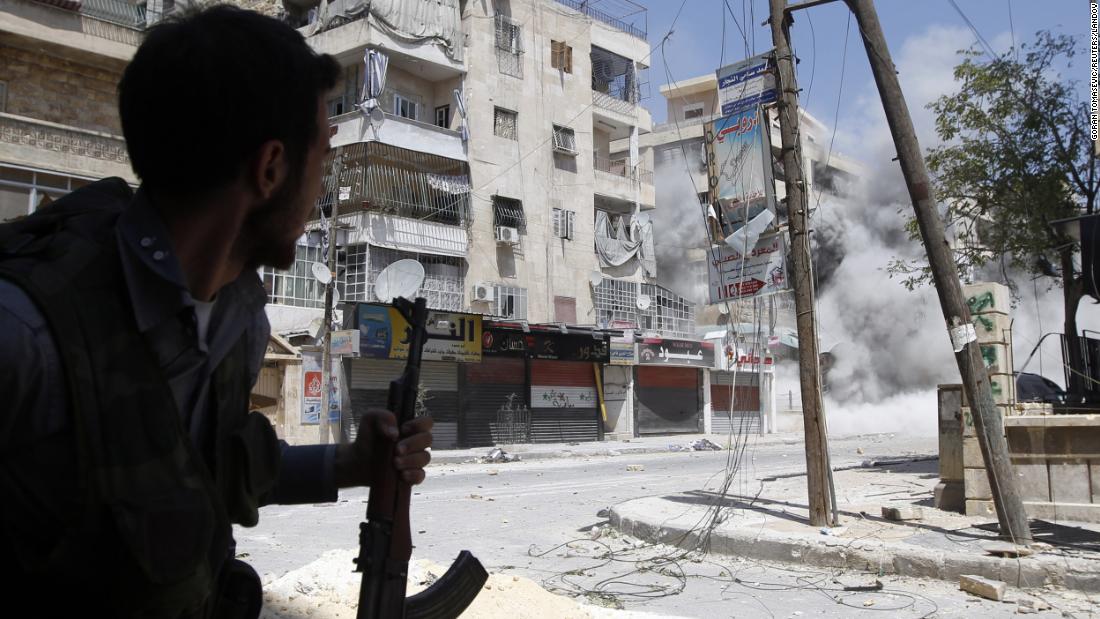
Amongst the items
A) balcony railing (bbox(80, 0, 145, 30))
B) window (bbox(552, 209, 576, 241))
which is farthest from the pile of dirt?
window (bbox(552, 209, 576, 241))

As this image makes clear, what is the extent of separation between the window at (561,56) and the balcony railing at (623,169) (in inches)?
155

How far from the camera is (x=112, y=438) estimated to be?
1064 mm

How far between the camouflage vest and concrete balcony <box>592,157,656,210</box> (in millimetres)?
31156

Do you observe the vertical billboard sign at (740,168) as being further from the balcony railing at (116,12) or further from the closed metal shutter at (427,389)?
the closed metal shutter at (427,389)

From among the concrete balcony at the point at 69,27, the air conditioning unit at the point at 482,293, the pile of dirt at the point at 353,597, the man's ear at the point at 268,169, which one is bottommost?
the pile of dirt at the point at 353,597

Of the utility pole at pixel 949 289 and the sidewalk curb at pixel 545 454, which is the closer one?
the utility pole at pixel 949 289

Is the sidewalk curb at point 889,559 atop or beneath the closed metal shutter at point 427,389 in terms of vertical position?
beneath

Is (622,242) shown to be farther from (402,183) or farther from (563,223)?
(402,183)

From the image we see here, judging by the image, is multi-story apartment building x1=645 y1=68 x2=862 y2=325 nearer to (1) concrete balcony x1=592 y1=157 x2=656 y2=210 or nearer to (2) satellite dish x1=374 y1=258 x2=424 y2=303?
(1) concrete balcony x1=592 y1=157 x2=656 y2=210

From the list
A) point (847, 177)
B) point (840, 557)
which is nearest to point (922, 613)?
point (840, 557)

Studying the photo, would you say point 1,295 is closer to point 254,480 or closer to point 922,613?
point 254,480

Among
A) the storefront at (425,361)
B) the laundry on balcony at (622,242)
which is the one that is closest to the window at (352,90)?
the storefront at (425,361)

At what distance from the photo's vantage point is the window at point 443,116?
27.7m

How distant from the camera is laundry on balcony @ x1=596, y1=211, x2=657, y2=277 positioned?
105 feet
